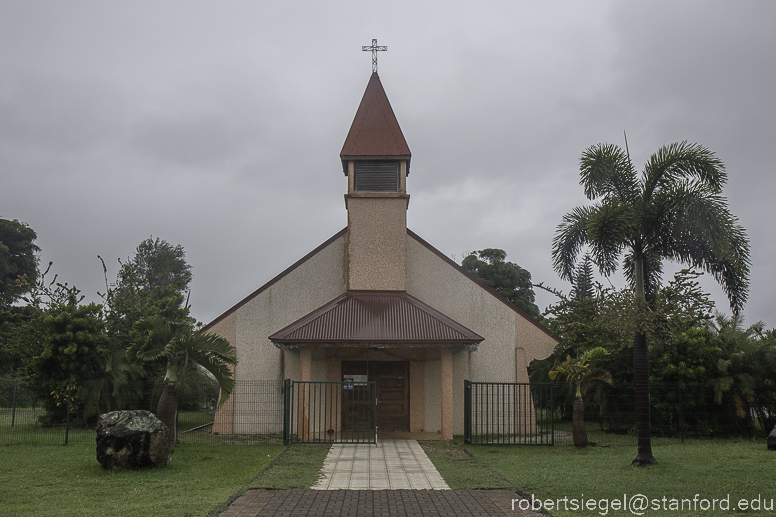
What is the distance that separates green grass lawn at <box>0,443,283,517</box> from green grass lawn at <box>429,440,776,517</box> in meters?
4.06

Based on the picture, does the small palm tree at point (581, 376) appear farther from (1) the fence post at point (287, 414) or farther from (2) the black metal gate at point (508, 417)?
(1) the fence post at point (287, 414)

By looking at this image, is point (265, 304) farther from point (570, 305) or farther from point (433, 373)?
point (570, 305)

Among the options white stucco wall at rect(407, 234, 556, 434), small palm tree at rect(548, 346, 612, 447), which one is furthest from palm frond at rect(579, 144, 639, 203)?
white stucco wall at rect(407, 234, 556, 434)

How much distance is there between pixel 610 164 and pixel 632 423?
990 cm

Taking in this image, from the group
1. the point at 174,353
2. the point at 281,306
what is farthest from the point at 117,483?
the point at 281,306

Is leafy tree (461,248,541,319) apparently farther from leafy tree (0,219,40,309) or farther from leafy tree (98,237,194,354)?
leafy tree (0,219,40,309)

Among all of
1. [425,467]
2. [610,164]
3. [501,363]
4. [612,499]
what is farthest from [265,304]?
[612,499]

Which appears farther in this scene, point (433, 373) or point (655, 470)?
point (433, 373)

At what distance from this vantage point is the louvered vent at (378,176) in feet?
68.4

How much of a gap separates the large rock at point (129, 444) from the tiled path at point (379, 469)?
3187mm

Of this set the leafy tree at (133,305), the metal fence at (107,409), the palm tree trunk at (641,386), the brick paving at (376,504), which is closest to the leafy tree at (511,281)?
the leafy tree at (133,305)

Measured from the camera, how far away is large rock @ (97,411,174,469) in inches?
446

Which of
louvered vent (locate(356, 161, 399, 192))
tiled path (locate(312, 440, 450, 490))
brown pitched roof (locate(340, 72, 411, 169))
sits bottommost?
tiled path (locate(312, 440, 450, 490))

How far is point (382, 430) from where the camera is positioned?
63.3 ft
